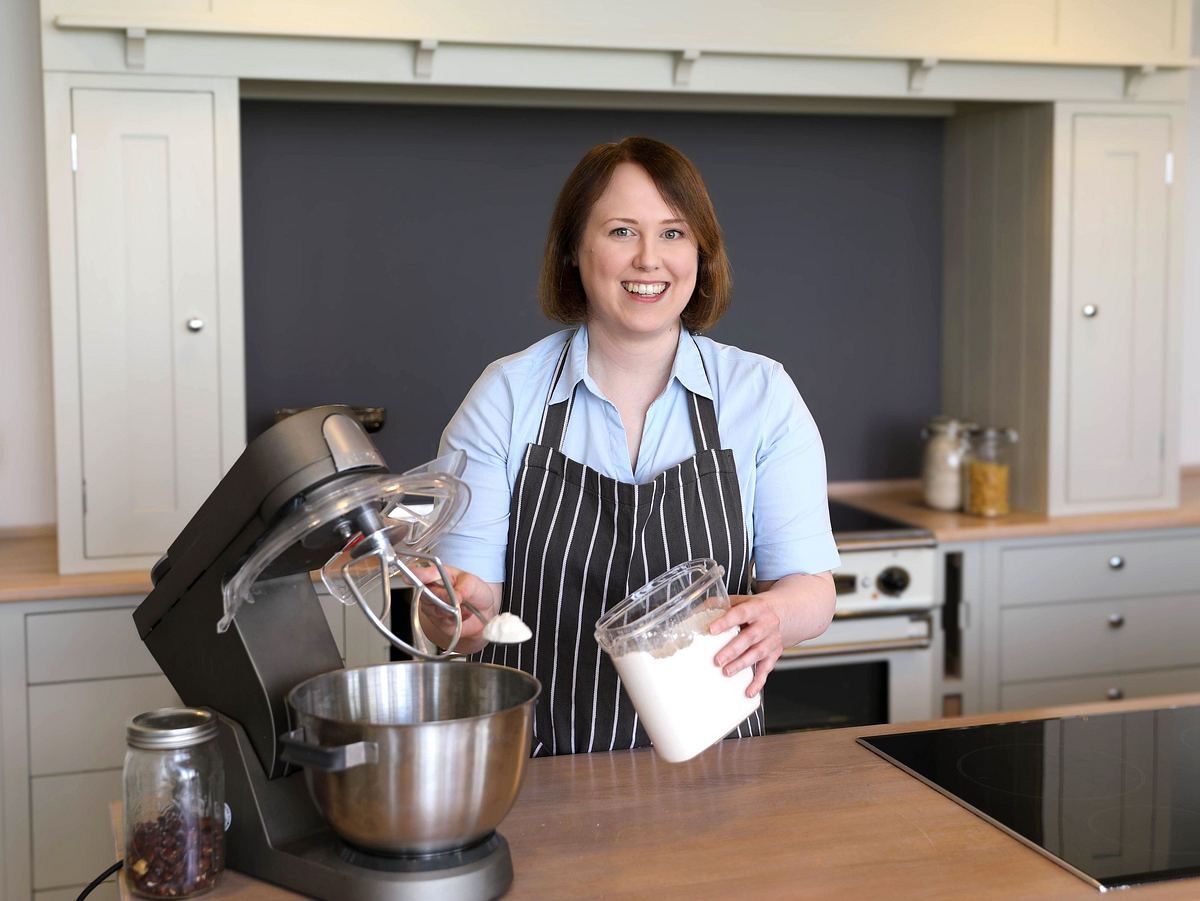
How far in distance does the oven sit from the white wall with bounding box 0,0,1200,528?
1.87 meters

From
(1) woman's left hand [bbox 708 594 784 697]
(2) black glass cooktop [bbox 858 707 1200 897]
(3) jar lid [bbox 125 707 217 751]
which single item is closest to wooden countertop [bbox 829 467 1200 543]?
(2) black glass cooktop [bbox 858 707 1200 897]

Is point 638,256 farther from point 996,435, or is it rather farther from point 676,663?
point 996,435

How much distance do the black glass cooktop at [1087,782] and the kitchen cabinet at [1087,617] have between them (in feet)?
4.47

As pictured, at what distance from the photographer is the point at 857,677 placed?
10.7ft

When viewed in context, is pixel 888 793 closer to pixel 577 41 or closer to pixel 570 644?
pixel 570 644

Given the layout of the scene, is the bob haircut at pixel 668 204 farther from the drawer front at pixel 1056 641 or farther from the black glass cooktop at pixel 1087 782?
the drawer front at pixel 1056 641

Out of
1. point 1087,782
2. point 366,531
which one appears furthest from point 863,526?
point 366,531

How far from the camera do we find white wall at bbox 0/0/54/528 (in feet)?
10.2

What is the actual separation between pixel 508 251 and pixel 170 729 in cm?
238

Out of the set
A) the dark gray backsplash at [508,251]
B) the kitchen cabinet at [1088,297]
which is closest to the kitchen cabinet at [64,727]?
the dark gray backsplash at [508,251]

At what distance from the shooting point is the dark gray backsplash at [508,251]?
3346 millimetres

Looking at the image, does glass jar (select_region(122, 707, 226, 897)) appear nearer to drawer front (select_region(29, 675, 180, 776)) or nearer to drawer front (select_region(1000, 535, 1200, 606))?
drawer front (select_region(29, 675, 180, 776))

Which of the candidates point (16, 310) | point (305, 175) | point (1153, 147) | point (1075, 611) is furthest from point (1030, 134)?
point (16, 310)

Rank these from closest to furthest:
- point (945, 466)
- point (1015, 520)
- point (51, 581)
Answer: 1. point (51, 581)
2. point (1015, 520)
3. point (945, 466)
